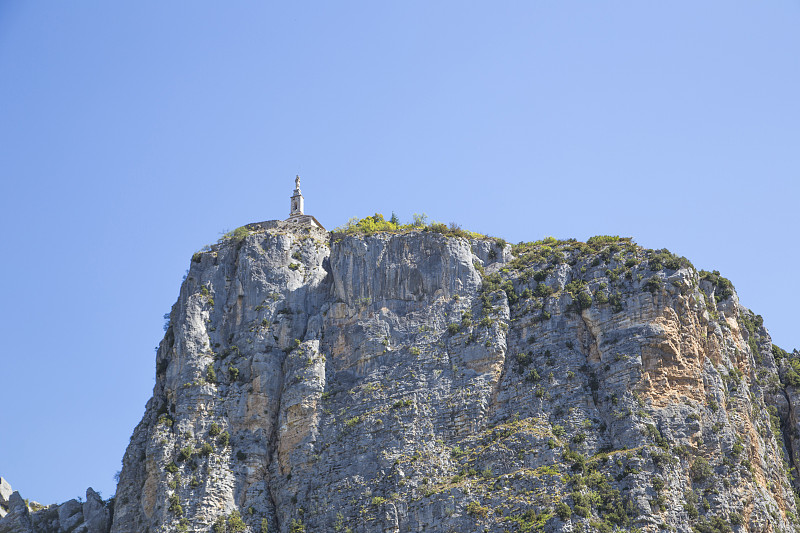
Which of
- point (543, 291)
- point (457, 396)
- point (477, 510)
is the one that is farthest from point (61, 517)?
point (543, 291)

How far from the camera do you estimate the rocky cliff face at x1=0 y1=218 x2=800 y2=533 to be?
70.4 metres

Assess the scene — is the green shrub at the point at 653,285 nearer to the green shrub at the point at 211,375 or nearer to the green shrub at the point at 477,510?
the green shrub at the point at 477,510

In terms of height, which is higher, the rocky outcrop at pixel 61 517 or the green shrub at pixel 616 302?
the green shrub at pixel 616 302

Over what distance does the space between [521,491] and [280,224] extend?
2770cm

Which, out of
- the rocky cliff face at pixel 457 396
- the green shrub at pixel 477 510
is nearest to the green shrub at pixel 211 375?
the rocky cliff face at pixel 457 396

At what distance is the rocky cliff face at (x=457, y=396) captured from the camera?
70.4 m

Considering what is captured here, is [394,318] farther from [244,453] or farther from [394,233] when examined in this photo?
[244,453]

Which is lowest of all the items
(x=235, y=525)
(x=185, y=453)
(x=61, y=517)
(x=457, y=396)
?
(x=235, y=525)

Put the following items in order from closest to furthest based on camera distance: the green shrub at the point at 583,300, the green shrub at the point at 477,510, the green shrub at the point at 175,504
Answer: the green shrub at the point at 477,510 → the green shrub at the point at 175,504 → the green shrub at the point at 583,300

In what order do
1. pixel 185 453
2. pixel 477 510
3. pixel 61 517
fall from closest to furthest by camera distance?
pixel 477 510 < pixel 185 453 < pixel 61 517

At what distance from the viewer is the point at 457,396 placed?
76.3 meters

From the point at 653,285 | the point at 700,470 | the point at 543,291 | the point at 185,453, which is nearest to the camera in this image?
the point at 700,470

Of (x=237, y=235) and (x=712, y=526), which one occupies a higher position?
(x=237, y=235)

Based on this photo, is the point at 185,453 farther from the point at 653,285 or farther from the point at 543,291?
the point at 653,285
